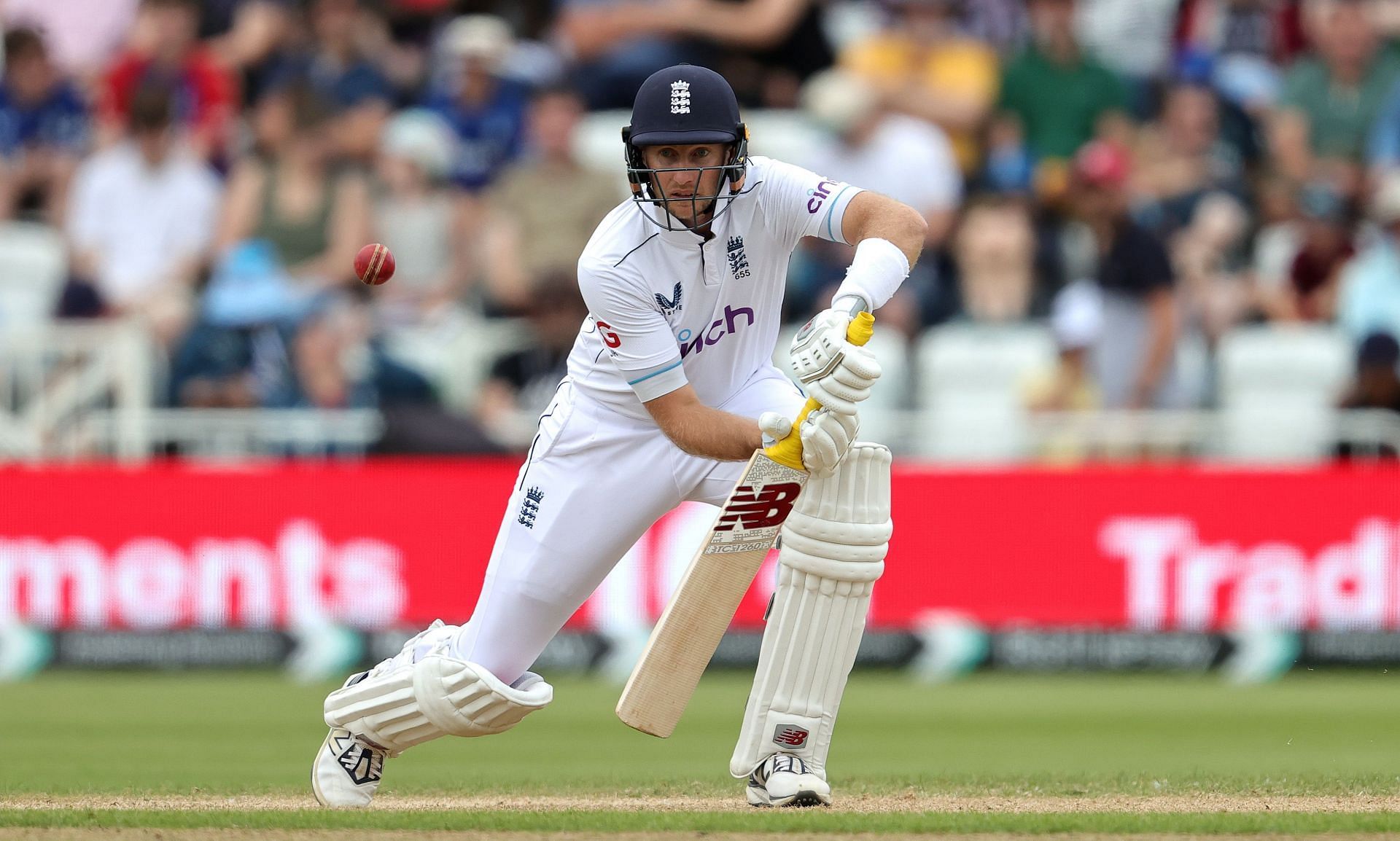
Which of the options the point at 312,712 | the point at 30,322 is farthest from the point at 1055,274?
the point at 30,322

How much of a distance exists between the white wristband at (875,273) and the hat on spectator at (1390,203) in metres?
5.65

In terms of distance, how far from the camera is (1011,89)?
35.5 feet

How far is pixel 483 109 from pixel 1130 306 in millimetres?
3732

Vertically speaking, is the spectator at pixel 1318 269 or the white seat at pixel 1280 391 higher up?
the spectator at pixel 1318 269

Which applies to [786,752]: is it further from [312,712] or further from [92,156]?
[92,156]

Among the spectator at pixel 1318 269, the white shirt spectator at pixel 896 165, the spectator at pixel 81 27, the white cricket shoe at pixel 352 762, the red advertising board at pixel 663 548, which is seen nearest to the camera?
the white cricket shoe at pixel 352 762

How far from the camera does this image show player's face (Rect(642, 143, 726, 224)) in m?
4.61

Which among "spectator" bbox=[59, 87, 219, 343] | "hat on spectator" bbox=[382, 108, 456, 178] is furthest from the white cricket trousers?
"spectator" bbox=[59, 87, 219, 343]

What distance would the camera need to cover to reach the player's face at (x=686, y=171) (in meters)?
4.61

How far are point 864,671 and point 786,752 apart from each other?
4.15 metres

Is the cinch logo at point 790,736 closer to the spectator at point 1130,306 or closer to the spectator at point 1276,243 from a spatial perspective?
the spectator at point 1130,306

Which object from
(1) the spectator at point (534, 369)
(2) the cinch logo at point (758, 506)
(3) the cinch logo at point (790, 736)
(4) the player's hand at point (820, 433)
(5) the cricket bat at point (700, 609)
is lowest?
(3) the cinch logo at point (790, 736)

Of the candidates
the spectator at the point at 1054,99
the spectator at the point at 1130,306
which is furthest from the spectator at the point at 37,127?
the spectator at the point at 1130,306

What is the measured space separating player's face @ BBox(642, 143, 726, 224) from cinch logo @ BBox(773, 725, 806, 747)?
1.22 metres
